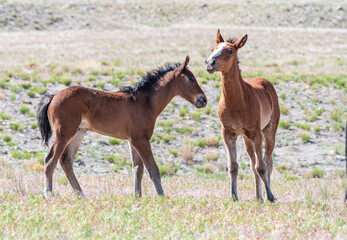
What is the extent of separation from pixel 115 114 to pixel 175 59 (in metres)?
22.0

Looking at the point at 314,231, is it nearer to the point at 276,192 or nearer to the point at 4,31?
the point at 276,192

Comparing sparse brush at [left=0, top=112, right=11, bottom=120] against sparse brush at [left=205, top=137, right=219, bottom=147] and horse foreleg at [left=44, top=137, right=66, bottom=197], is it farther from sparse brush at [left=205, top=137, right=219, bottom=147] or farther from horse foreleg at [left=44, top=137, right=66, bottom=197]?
horse foreleg at [left=44, top=137, right=66, bottom=197]

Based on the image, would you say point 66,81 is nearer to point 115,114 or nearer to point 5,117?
point 5,117

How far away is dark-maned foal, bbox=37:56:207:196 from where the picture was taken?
29.6 feet

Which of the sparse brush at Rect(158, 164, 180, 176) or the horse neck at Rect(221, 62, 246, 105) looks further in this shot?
the sparse brush at Rect(158, 164, 180, 176)

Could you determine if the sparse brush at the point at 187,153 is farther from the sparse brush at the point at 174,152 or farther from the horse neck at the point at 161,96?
the horse neck at the point at 161,96

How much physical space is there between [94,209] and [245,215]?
198cm

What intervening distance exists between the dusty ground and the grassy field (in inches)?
2.8

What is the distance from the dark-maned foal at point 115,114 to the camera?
9008 millimetres

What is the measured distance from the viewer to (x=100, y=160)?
15.2 meters

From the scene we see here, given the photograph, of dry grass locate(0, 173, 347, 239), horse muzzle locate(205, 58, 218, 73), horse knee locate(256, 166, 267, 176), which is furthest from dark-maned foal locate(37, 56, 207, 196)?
horse knee locate(256, 166, 267, 176)

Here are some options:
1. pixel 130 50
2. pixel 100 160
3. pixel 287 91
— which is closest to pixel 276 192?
pixel 100 160

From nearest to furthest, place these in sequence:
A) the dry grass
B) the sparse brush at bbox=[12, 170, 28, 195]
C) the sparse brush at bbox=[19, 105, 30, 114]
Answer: the dry grass < the sparse brush at bbox=[12, 170, 28, 195] < the sparse brush at bbox=[19, 105, 30, 114]

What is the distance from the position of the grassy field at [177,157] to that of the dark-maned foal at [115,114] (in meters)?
0.67
